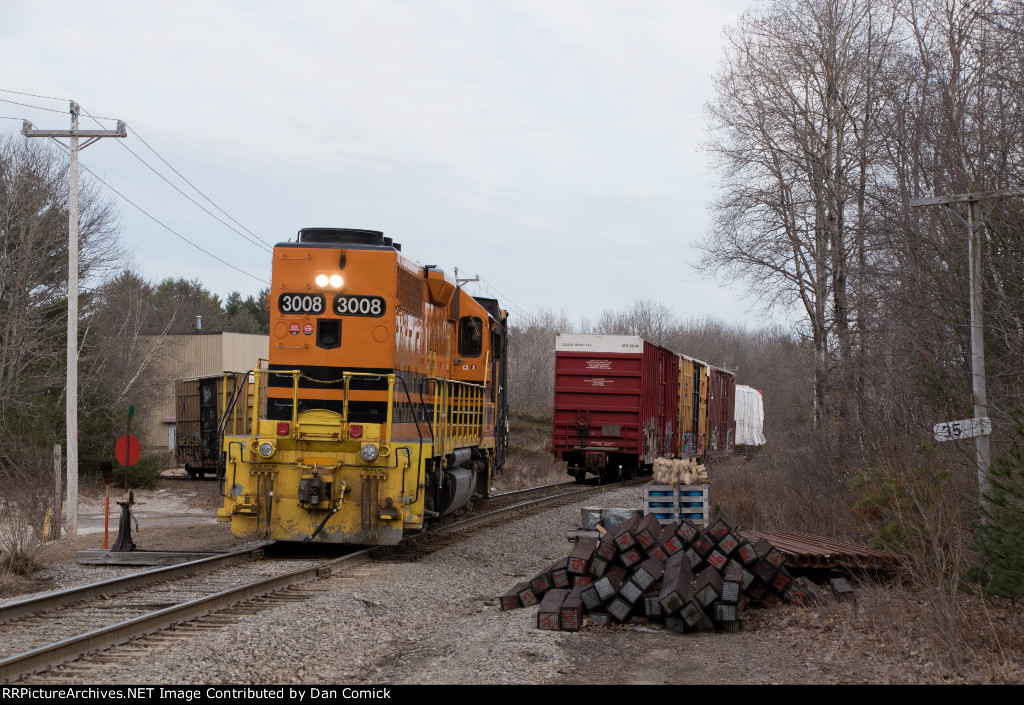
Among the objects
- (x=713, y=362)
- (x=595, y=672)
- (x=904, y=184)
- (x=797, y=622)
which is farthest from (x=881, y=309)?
(x=713, y=362)

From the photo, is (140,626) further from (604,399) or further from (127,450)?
(604,399)

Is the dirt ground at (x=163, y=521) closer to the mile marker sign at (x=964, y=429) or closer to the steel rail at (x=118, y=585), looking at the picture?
the steel rail at (x=118, y=585)

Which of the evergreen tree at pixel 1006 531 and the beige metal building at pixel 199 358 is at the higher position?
the beige metal building at pixel 199 358

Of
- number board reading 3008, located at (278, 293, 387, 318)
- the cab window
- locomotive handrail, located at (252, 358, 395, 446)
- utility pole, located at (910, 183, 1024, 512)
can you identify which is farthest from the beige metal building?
utility pole, located at (910, 183, 1024, 512)

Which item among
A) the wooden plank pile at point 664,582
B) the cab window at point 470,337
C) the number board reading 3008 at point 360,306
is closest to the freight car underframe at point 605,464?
the cab window at point 470,337

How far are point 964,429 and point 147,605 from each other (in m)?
8.33

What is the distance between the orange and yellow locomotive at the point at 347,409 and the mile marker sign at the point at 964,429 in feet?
19.4

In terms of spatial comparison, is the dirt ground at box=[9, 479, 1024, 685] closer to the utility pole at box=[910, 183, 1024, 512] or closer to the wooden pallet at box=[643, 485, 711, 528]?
the utility pole at box=[910, 183, 1024, 512]

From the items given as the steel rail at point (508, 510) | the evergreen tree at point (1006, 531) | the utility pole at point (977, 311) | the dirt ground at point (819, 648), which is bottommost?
the steel rail at point (508, 510)

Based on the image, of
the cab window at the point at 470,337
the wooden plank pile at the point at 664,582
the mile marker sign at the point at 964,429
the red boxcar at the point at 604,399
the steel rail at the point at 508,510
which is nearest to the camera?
the wooden plank pile at the point at 664,582

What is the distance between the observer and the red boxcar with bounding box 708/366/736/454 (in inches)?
1345

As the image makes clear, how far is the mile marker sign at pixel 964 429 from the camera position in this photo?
10.1m

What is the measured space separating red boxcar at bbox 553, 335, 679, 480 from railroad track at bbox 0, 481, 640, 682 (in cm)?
1152

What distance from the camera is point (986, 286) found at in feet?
41.1
